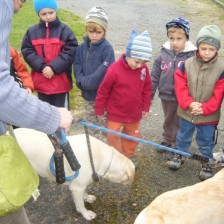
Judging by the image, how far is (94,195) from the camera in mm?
3404

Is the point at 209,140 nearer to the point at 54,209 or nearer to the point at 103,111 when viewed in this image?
the point at 103,111

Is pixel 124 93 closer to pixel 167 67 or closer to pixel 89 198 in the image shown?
pixel 167 67

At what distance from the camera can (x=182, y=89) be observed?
3.44 meters

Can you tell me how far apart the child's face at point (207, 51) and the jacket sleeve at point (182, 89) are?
25 centimetres

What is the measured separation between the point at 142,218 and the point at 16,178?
824 millimetres

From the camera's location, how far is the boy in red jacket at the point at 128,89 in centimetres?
327

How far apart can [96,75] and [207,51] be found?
117cm

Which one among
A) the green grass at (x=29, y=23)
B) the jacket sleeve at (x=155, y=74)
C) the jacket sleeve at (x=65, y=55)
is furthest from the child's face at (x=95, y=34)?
the green grass at (x=29, y=23)

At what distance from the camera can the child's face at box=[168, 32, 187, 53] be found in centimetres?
352

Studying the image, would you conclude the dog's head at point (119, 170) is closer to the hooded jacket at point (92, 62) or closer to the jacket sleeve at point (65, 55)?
the hooded jacket at point (92, 62)

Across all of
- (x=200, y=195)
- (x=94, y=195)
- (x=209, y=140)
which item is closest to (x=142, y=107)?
(x=209, y=140)

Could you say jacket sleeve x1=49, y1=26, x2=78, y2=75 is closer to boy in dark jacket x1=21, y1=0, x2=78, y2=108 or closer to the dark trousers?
boy in dark jacket x1=21, y1=0, x2=78, y2=108

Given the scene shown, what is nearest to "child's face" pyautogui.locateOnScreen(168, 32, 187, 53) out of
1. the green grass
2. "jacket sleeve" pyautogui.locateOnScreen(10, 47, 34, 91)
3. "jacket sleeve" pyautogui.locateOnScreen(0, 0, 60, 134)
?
"jacket sleeve" pyautogui.locateOnScreen(10, 47, 34, 91)

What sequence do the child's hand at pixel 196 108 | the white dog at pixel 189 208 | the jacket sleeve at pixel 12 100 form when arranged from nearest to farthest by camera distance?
the jacket sleeve at pixel 12 100, the white dog at pixel 189 208, the child's hand at pixel 196 108
